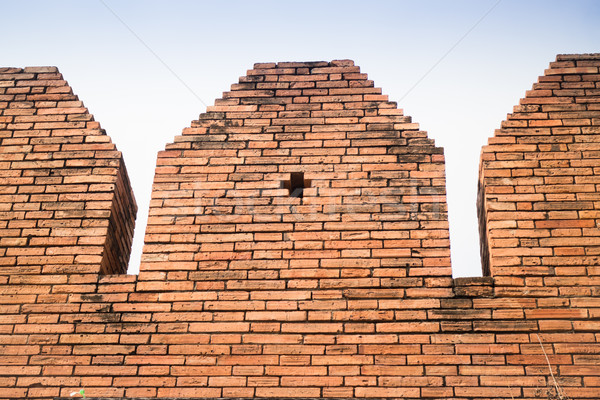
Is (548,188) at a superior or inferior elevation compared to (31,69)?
inferior

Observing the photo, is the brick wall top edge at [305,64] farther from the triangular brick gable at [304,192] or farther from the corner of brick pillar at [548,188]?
the corner of brick pillar at [548,188]

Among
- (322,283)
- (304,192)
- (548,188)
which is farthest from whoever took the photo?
(304,192)

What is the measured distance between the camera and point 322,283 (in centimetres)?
503

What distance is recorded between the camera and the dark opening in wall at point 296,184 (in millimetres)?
5516

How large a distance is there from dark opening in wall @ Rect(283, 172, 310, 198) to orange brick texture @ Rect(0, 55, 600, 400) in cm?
2

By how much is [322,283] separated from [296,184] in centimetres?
91

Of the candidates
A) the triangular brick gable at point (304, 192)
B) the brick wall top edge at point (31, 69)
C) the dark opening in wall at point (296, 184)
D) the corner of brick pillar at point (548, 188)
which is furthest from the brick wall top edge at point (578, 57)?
the brick wall top edge at point (31, 69)

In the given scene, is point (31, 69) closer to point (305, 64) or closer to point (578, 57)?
point (305, 64)

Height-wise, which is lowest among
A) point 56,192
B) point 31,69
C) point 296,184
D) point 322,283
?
point 322,283

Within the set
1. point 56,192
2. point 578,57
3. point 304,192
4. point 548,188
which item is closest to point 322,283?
point 304,192

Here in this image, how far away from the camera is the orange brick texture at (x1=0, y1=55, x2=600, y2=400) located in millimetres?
4684

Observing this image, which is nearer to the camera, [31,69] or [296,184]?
[296,184]

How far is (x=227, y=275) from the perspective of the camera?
511cm

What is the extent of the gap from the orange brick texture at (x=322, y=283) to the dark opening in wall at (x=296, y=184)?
0.02m
